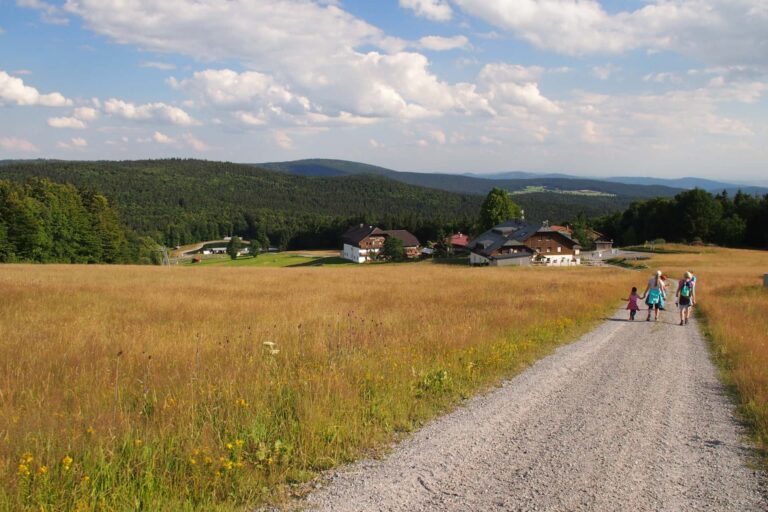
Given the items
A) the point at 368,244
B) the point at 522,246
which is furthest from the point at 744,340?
the point at 368,244

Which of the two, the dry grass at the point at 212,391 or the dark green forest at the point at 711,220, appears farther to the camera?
the dark green forest at the point at 711,220

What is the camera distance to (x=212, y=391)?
6.09 metres

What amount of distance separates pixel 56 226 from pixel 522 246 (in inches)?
2419

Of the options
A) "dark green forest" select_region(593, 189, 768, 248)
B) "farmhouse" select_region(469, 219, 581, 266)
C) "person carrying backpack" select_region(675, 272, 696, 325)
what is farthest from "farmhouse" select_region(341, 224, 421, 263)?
"person carrying backpack" select_region(675, 272, 696, 325)

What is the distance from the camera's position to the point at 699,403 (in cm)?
721

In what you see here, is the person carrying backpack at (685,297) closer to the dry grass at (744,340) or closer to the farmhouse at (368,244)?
the dry grass at (744,340)

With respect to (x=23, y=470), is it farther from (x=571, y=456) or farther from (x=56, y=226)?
(x=56, y=226)

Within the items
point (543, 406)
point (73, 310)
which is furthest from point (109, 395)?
point (73, 310)

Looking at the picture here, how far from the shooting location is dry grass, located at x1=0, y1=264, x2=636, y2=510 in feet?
14.1

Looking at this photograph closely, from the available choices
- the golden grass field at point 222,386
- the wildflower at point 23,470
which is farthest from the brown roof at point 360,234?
the wildflower at point 23,470

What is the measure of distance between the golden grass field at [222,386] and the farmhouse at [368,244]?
8387cm

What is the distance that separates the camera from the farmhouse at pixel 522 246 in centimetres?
7119

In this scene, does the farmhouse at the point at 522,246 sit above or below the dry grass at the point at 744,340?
below

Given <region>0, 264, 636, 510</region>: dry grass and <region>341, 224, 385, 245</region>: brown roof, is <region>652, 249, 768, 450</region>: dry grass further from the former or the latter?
<region>341, 224, 385, 245</region>: brown roof
